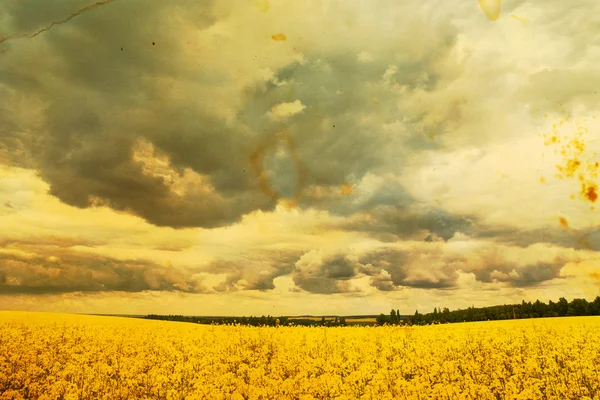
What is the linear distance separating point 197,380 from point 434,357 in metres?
7.94

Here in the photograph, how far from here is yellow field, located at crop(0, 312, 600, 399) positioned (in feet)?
31.0

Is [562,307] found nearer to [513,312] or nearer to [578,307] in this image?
[578,307]

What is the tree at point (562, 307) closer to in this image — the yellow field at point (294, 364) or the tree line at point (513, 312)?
the tree line at point (513, 312)

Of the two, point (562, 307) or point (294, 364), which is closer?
point (294, 364)

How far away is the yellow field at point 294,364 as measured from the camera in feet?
31.0

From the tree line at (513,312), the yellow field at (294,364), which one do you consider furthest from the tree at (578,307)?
the yellow field at (294,364)

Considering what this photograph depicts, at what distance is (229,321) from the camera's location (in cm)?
2066

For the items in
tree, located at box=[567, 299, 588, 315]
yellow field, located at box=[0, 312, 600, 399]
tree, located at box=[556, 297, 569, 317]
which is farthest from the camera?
tree, located at box=[556, 297, 569, 317]

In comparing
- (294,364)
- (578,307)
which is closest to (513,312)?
(578,307)

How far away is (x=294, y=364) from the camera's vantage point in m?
12.1

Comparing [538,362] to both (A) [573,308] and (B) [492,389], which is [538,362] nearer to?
(B) [492,389]

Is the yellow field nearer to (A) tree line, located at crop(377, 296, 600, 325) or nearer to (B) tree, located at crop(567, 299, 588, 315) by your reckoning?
(A) tree line, located at crop(377, 296, 600, 325)

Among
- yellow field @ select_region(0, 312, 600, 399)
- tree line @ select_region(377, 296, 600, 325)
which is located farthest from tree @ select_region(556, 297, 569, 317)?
yellow field @ select_region(0, 312, 600, 399)

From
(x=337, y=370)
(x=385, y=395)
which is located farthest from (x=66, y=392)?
(x=385, y=395)
